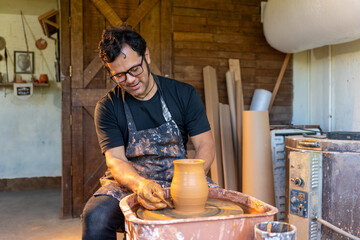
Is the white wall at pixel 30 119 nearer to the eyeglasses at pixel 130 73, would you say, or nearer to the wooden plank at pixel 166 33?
the wooden plank at pixel 166 33

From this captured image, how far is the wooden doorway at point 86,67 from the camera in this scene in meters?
3.77

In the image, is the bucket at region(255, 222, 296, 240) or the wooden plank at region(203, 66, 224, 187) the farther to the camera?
the wooden plank at region(203, 66, 224, 187)

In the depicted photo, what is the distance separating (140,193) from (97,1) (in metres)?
2.84

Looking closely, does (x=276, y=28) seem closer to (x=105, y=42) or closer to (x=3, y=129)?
(x=105, y=42)

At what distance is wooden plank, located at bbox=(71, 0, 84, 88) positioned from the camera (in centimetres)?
376

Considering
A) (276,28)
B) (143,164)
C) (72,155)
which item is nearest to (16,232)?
(72,155)

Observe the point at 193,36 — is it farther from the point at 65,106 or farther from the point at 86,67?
the point at 65,106

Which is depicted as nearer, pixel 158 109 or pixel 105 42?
pixel 105 42

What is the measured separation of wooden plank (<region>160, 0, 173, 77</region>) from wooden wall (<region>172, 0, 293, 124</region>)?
6 cm

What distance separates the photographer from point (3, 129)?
5488 mm

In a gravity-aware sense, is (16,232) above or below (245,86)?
below

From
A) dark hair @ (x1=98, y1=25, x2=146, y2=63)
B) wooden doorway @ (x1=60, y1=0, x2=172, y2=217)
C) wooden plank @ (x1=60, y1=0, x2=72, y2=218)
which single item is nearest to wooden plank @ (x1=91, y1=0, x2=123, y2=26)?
wooden doorway @ (x1=60, y1=0, x2=172, y2=217)

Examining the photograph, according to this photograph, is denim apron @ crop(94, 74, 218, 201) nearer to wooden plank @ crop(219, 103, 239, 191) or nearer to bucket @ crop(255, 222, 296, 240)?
bucket @ crop(255, 222, 296, 240)

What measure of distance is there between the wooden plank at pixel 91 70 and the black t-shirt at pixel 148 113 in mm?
1718
